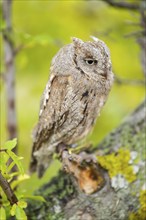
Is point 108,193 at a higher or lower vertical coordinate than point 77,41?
lower

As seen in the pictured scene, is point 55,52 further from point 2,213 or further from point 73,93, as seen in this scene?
point 2,213

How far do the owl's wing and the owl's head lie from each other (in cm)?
12

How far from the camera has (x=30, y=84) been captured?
4.79 metres

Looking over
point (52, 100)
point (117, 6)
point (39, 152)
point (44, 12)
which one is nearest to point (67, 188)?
point (39, 152)

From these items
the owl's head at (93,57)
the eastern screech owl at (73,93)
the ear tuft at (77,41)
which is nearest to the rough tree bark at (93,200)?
the eastern screech owl at (73,93)

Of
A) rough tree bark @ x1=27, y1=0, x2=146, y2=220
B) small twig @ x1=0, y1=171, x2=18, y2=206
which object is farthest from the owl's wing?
small twig @ x1=0, y1=171, x2=18, y2=206

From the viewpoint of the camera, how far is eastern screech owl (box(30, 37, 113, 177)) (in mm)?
2545

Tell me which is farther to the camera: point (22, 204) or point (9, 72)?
point (9, 72)

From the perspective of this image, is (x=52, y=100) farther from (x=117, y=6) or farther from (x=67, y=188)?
(x=117, y=6)

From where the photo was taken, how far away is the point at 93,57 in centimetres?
252

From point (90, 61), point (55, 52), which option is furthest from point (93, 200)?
point (55, 52)

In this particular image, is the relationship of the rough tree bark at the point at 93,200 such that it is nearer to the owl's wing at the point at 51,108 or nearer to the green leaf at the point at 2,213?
the owl's wing at the point at 51,108

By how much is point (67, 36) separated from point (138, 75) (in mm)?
638

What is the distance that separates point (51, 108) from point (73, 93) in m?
0.15
